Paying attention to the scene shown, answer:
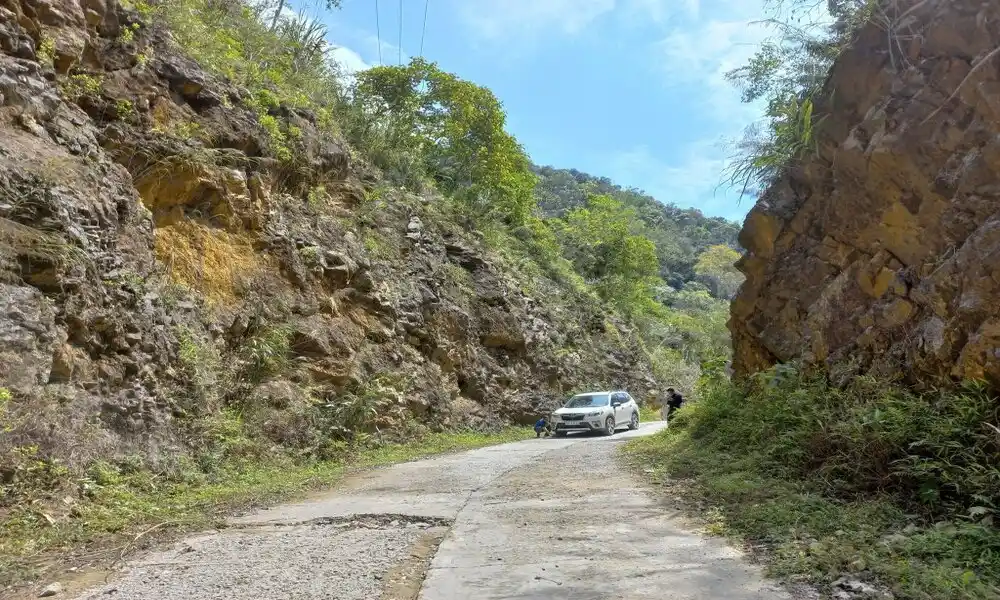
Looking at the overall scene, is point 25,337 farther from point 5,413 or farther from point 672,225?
point 672,225

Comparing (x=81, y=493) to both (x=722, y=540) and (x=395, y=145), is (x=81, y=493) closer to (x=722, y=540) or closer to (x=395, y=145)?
(x=722, y=540)

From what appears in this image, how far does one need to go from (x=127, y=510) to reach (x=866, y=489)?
7.48 m

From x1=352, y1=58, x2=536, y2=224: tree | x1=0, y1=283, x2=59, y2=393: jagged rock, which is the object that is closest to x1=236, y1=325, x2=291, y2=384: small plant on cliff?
x1=0, y1=283, x2=59, y2=393: jagged rock

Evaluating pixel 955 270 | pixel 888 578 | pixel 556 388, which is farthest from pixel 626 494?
pixel 556 388

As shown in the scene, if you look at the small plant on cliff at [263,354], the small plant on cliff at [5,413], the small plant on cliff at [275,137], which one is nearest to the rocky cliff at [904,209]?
the small plant on cliff at [5,413]

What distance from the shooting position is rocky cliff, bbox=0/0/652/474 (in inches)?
303

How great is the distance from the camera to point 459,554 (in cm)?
505

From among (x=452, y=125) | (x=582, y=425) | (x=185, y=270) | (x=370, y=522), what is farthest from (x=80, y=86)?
(x=452, y=125)

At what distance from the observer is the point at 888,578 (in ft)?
13.2

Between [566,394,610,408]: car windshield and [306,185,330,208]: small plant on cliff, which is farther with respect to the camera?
[566,394,610,408]: car windshield

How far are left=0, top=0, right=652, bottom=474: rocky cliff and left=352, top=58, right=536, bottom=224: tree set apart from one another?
21.1 ft

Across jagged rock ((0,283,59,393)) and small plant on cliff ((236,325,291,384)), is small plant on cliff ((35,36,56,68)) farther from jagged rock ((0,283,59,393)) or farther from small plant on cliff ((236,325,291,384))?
small plant on cliff ((236,325,291,384))

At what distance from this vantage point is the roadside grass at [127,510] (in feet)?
17.2

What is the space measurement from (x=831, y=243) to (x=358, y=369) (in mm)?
10335
